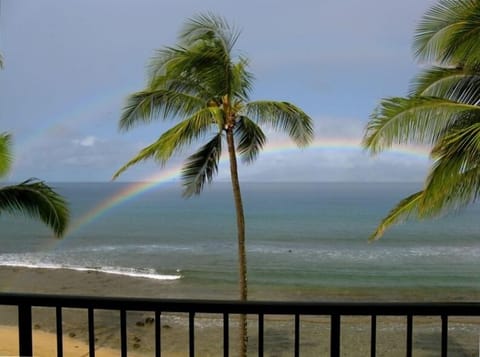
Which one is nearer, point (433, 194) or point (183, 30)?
point (433, 194)

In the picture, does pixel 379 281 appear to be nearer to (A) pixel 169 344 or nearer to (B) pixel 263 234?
(A) pixel 169 344

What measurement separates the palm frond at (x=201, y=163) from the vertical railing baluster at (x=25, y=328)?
7386 mm

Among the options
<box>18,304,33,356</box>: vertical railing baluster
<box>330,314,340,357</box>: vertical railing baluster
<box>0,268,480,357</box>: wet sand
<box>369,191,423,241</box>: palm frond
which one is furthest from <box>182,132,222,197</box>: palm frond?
<box>330,314,340,357</box>: vertical railing baluster

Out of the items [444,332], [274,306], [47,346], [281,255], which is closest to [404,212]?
[444,332]

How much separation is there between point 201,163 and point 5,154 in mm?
3690

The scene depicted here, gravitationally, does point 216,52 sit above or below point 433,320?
above

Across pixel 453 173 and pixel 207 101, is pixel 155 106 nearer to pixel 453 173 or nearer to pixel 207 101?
pixel 207 101

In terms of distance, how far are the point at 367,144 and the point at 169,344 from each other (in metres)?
8.11

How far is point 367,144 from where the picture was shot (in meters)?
6.18

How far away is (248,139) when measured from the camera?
10.2m

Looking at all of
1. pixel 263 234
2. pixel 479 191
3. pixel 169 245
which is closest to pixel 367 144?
pixel 479 191

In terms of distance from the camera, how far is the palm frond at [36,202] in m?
7.66

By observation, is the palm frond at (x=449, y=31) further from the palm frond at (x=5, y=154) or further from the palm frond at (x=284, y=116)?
the palm frond at (x=5, y=154)

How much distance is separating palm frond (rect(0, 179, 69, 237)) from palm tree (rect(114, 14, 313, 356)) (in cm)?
227
